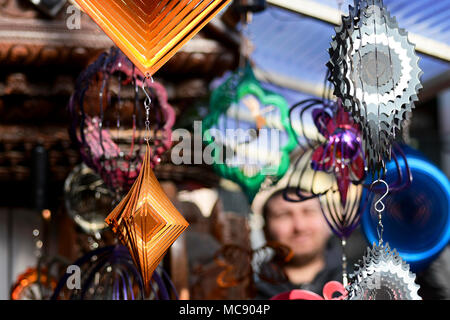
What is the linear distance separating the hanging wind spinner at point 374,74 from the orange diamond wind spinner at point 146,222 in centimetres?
34

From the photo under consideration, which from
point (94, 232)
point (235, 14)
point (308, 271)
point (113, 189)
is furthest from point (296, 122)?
point (113, 189)

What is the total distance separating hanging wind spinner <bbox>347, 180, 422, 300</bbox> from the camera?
3.15 ft

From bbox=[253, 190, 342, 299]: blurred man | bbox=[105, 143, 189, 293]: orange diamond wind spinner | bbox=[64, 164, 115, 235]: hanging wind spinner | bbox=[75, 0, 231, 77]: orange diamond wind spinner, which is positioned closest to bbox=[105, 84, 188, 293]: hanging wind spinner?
bbox=[105, 143, 189, 293]: orange diamond wind spinner

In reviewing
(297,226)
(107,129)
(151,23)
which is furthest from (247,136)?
(151,23)

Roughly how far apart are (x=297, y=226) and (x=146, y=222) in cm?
165

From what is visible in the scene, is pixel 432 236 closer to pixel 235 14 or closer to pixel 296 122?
pixel 235 14

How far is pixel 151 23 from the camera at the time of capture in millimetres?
1033

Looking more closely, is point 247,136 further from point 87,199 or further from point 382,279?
point 382,279

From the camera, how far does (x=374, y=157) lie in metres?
1.00

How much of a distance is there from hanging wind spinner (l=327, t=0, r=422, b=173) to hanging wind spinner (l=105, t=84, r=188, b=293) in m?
0.34

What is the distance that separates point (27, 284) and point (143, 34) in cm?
163

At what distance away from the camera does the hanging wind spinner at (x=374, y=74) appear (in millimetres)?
987

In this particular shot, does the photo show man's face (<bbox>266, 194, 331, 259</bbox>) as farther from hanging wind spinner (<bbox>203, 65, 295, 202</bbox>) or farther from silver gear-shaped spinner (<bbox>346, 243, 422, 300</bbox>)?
silver gear-shaped spinner (<bbox>346, 243, 422, 300</bbox>)
